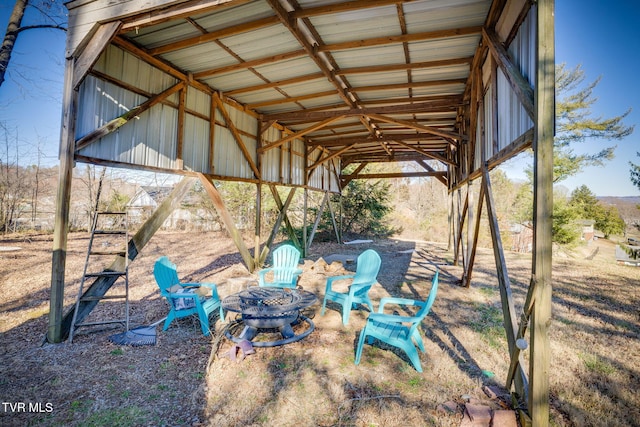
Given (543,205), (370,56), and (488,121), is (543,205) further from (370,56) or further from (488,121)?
(370,56)

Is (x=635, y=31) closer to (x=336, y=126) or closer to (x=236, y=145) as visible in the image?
(x=336, y=126)

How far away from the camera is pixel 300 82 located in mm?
5504

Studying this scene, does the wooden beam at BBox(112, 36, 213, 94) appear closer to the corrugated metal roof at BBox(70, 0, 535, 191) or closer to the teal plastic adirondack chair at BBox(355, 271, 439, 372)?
the corrugated metal roof at BBox(70, 0, 535, 191)

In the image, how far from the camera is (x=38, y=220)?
11.9 metres

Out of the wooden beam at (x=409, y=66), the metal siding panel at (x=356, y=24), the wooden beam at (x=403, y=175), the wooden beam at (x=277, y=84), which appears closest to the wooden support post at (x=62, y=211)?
the wooden beam at (x=277, y=84)

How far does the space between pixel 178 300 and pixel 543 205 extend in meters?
4.24

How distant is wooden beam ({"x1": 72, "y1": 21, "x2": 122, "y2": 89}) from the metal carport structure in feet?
0.06

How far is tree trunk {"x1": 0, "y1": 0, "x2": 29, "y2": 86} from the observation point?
188 inches

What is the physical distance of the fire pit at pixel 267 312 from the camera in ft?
10.8

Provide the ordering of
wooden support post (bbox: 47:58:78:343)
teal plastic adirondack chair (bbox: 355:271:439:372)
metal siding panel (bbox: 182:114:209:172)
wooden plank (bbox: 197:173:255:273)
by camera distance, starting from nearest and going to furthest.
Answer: teal plastic adirondack chair (bbox: 355:271:439:372)
wooden support post (bbox: 47:58:78:343)
metal siding panel (bbox: 182:114:209:172)
wooden plank (bbox: 197:173:255:273)

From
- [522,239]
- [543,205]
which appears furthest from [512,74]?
[522,239]

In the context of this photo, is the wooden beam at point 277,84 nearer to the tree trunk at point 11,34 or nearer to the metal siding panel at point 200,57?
the metal siding panel at point 200,57

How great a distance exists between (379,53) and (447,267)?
6048 mm

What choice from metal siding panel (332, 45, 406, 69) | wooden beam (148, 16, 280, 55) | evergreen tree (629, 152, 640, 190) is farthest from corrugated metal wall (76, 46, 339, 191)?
evergreen tree (629, 152, 640, 190)
